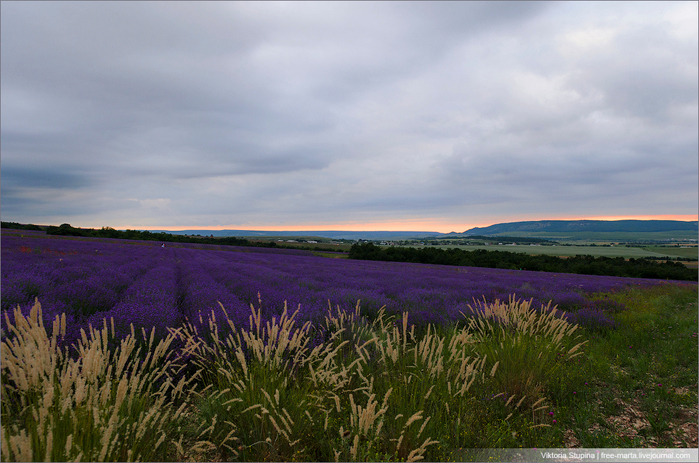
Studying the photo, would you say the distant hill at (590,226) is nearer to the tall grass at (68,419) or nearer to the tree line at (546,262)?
the tree line at (546,262)

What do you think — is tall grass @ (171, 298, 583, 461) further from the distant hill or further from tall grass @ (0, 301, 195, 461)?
the distant hill

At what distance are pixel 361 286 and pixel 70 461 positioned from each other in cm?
777

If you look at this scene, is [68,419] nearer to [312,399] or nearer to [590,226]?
[312,399]

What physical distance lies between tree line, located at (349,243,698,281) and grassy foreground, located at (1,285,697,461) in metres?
29.7

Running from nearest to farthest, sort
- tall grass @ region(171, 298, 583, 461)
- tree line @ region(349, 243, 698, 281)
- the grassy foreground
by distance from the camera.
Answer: the grassy foreground, tall grass @ region(171, 298, 583, 461), tree line @ region(349, 243, 698, 281)

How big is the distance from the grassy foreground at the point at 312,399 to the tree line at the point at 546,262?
2966 centimetres

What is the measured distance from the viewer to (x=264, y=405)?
1.96 meters

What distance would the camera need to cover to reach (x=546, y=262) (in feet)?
103

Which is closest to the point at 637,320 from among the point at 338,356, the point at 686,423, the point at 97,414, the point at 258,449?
the point at 686,423

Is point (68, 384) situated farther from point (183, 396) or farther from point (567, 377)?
point (567, 377)

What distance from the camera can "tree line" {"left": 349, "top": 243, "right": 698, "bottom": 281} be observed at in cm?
2647

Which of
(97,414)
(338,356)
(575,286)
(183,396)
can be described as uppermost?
(97,414)

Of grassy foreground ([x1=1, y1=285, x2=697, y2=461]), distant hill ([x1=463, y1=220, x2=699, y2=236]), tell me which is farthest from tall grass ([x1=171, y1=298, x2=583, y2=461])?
distant hill ([x1=463, y1=220, x2=699, y2=236])

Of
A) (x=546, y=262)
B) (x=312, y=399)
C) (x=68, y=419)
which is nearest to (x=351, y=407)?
(x=312, y=399)
